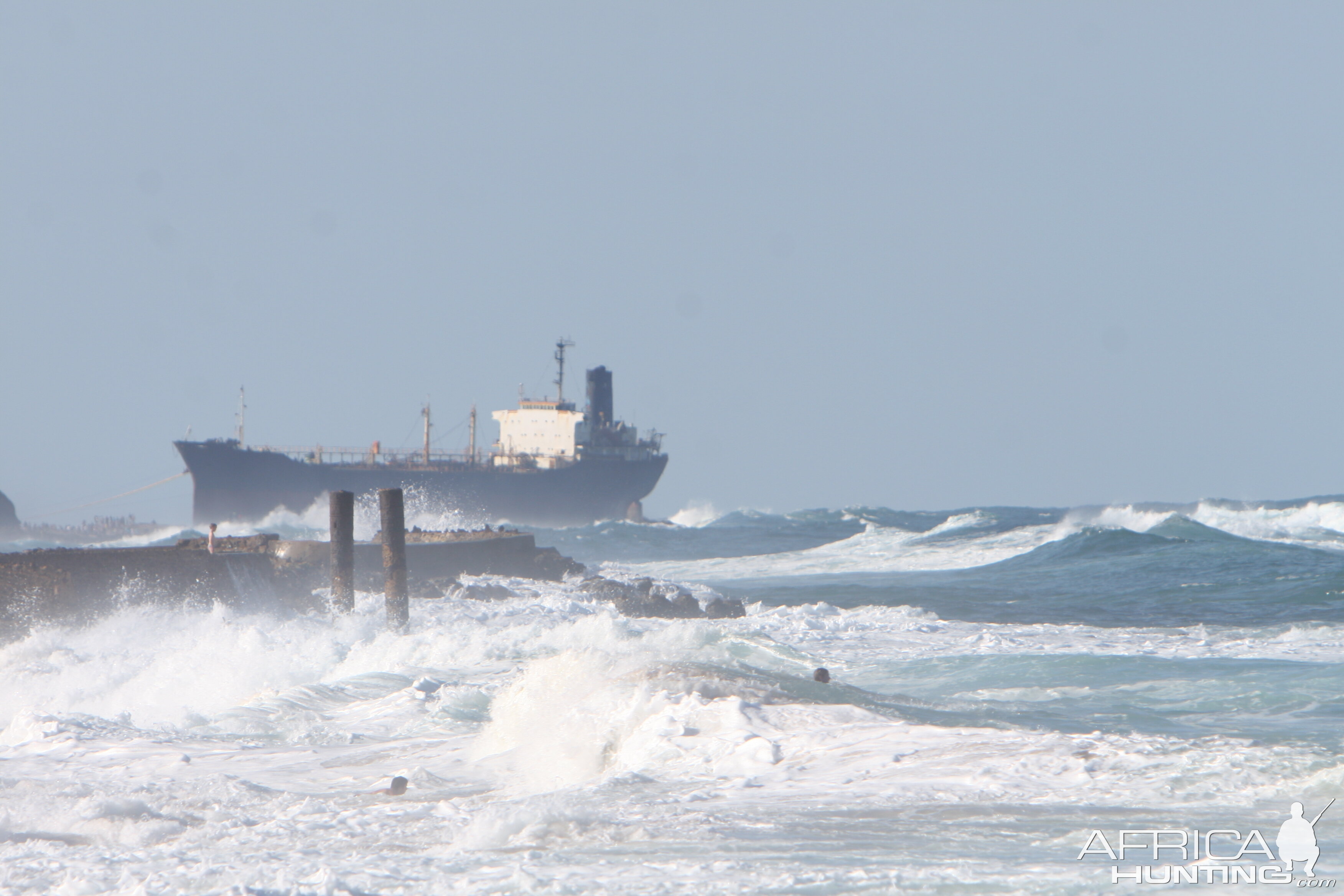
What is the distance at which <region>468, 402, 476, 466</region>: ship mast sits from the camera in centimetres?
5656

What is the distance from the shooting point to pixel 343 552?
607 inches

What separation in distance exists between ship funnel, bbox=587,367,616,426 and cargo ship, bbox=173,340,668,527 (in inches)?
49.5

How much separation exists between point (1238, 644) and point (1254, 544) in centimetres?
1720

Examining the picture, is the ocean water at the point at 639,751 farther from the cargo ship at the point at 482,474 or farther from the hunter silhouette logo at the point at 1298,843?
the cargo ship at the point at 482,474

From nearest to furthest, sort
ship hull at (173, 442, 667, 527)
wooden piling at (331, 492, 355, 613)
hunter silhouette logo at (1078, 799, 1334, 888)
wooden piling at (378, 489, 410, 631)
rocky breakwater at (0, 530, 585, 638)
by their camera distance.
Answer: hunter silhouette logo at (1078, 799, 1334, 888), rocky breakwater at (0, 530, 585, 638), wooden piling at (378, 489, 410, 631), wooden piling at (331, 492, 355, 613), ship hull at (173, 442, 667, 527)

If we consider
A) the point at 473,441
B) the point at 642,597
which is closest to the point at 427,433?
the point at 473,441

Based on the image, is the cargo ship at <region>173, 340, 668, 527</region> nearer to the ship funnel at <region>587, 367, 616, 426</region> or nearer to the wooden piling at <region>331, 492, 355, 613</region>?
the ship funnel at <region>587, 367, 616, 426</region>

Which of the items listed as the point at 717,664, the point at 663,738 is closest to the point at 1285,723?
the point at 717,664

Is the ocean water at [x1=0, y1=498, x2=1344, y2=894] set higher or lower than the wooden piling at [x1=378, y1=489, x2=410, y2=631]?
lower

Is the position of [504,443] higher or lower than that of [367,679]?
higher

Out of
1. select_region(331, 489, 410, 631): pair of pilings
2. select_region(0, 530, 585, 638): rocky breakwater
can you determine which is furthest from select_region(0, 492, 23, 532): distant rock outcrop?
select_region(331, 489, 410, 631): pair of pilings

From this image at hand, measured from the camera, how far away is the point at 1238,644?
14.5 meters

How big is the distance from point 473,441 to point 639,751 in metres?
52.4

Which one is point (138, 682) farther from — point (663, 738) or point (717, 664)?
point (663, 738)
